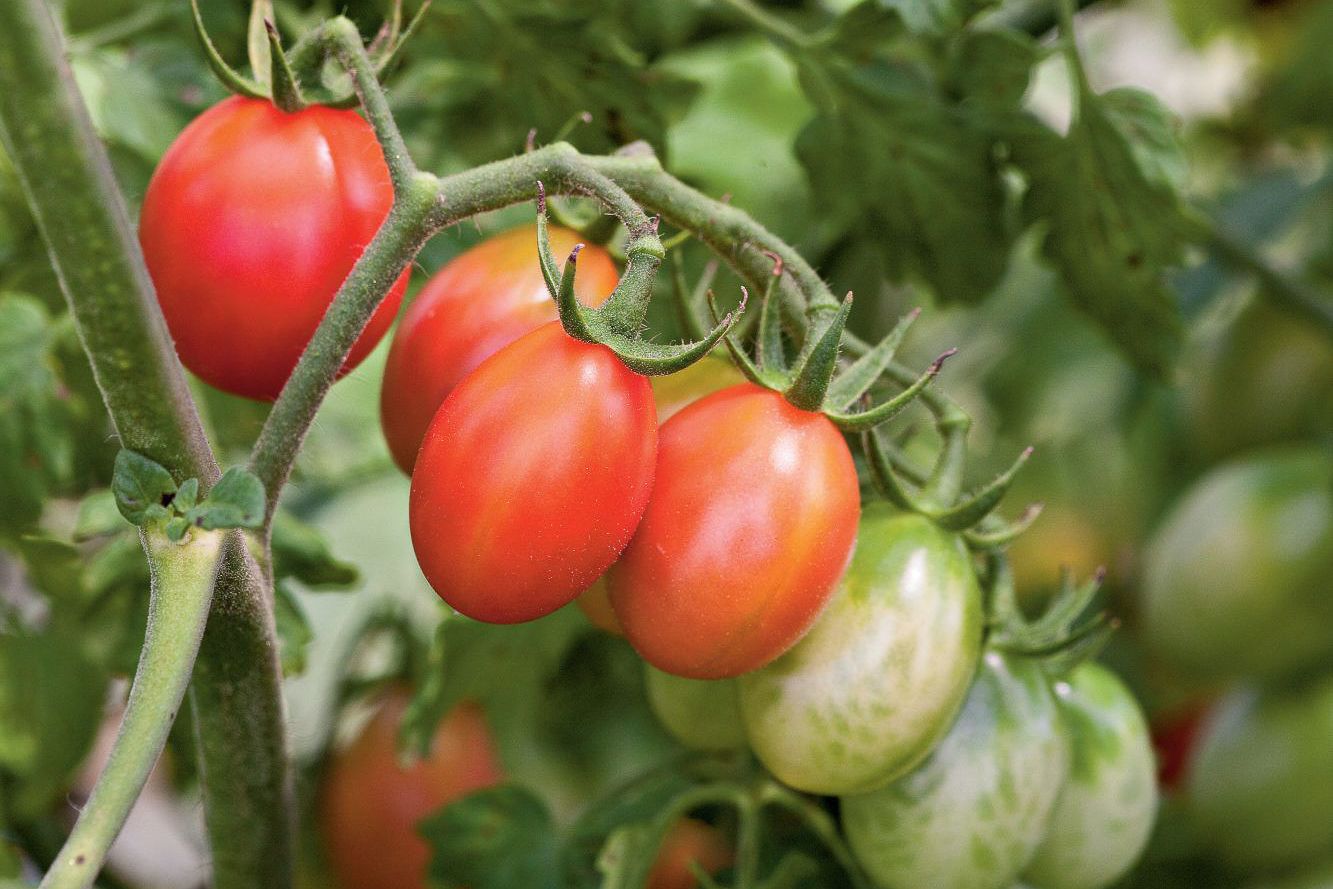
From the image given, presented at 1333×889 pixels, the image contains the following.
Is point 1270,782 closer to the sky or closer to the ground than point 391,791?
closer to the ground

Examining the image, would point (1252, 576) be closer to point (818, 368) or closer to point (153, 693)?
point (818, 368)

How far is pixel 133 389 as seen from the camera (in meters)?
0.39

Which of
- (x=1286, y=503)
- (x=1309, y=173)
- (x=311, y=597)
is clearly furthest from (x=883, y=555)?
(x=1309, y=173)

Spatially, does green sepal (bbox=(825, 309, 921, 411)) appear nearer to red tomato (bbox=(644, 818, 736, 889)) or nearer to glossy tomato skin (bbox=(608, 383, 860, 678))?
glossy tomato skin (bbox=(608, 383, 860, 678))

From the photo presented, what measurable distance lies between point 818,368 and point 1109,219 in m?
0.32

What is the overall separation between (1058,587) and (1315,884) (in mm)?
250

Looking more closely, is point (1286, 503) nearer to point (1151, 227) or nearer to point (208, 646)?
point (1151, 227)

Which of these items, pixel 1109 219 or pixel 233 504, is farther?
pixel 1109 219

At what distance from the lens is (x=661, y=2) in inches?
34.3

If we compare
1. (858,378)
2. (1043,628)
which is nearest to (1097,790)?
(1043,628)

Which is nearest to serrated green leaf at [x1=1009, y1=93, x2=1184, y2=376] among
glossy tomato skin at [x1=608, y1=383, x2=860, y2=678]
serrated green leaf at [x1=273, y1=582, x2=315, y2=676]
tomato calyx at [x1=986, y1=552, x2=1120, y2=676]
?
tomato calyx at [x1=986, y1=552, x2=1120, y2=676]

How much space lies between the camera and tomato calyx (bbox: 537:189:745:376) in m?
0.38

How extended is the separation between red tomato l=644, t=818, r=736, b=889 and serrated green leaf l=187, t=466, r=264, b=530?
0.42m

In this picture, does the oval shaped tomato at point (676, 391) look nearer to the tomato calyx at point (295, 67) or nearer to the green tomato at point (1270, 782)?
the tomato calyx at point (295, 67)
